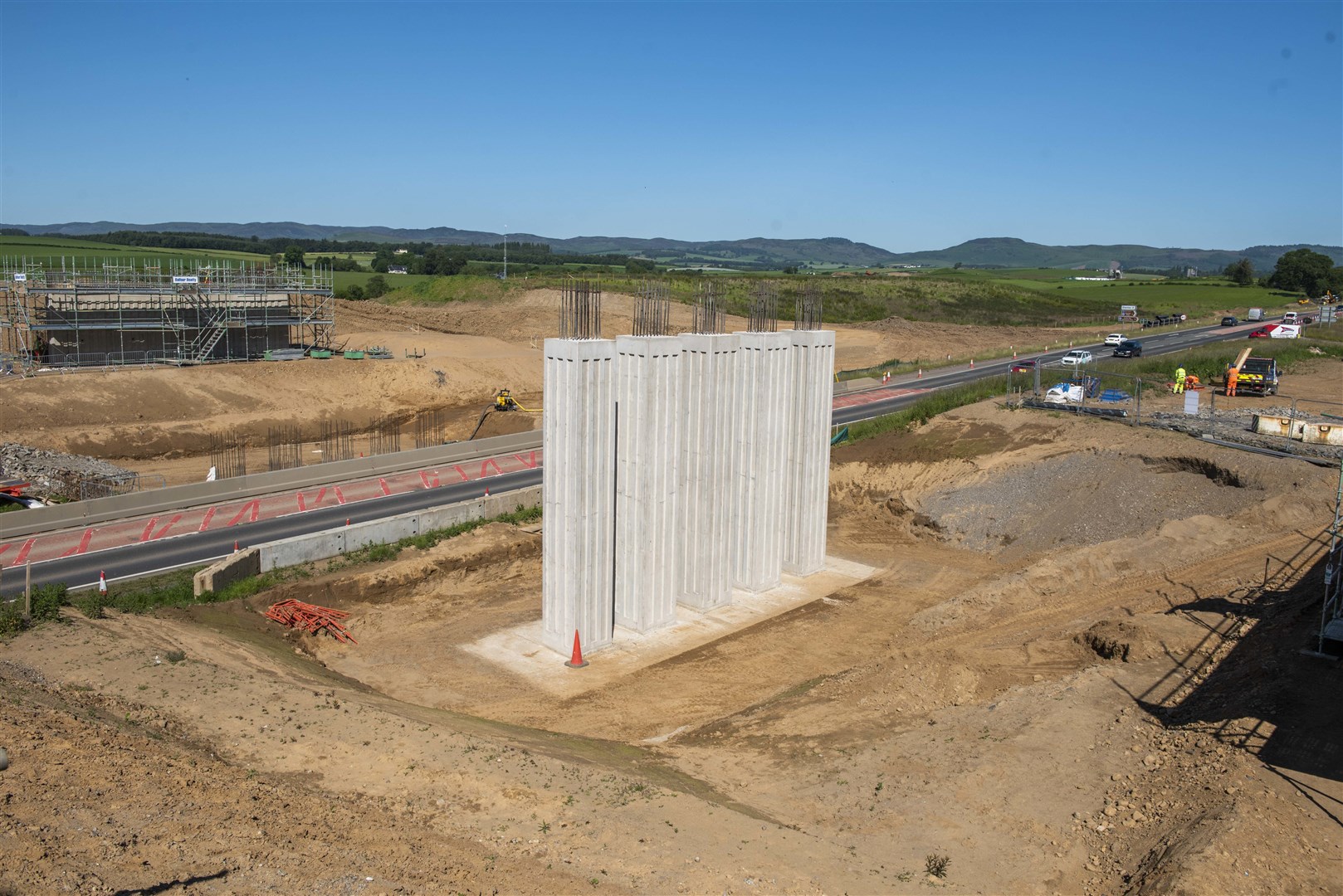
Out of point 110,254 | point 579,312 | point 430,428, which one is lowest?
point 430,428

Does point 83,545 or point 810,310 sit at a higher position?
point 810,310

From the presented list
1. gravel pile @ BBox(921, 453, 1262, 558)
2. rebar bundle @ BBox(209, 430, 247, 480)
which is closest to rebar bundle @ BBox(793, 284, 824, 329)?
gravel pile @ BBox(921, 453, 1262, 558)

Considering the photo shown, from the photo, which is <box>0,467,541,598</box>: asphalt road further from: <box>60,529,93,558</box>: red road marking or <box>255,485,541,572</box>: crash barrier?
<box>255,485,541,572</box>: crash barrier

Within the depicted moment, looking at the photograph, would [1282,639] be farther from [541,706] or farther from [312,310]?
[312,310]

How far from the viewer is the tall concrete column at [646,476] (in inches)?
932

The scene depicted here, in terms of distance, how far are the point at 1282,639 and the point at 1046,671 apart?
4417 millimetres

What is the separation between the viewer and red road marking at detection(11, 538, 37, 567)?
29.6 m

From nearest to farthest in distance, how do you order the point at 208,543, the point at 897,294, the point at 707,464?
the point at 707,464 < the point at 208,543 < the point at 897,294

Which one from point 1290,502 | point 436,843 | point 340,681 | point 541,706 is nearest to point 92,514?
point 340,681

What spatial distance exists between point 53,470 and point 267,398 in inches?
673

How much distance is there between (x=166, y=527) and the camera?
34000mm

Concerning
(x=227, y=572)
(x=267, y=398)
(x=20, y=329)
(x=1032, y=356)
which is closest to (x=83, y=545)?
(x=227, y=572)

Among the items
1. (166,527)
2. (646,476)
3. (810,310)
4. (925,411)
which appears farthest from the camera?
(925,411)

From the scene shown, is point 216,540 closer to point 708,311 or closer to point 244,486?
point 244,486
